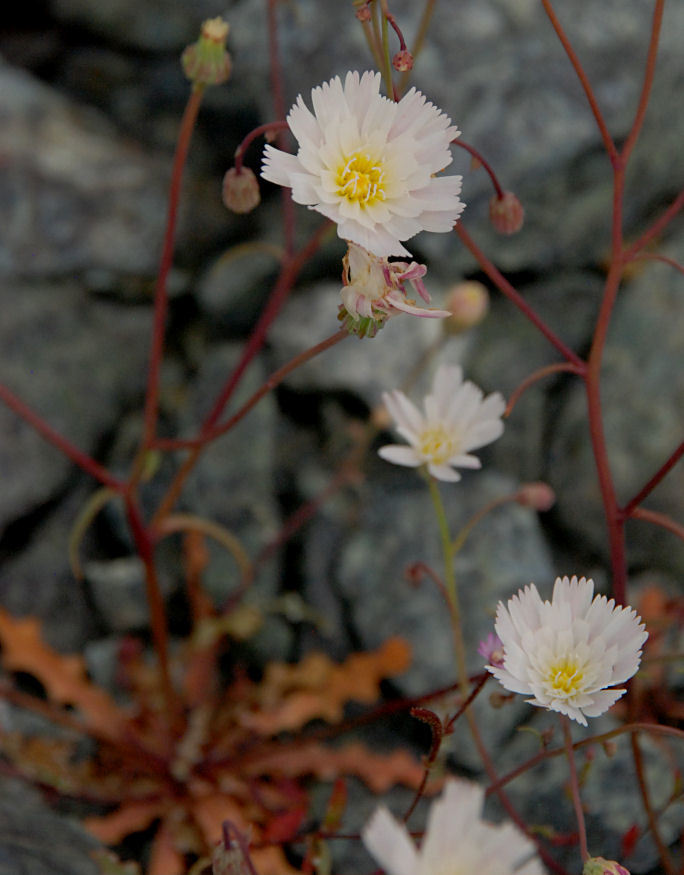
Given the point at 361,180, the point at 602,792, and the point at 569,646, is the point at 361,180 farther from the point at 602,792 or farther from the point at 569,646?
the point at 602,792

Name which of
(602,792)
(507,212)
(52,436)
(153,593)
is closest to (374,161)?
(507,212)

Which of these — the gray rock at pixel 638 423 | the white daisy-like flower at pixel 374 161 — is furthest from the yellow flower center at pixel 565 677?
the gray rock at pixel 638 423

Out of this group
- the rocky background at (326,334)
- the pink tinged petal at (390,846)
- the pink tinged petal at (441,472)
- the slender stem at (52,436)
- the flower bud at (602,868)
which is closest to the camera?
the pink tinged petal at (390,846)

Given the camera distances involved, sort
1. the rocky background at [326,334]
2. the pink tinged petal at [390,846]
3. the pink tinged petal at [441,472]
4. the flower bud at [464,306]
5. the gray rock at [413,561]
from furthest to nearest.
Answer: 1. the rocky background at [326,334]
2. the gray rock at [413,561]
3. the flower bud at [464,306]
4. the pink tinged petal at [441,472]
5. the pink tinged petal at [390,846]

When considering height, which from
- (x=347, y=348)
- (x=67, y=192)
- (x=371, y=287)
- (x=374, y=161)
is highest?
(x=67, y=192)

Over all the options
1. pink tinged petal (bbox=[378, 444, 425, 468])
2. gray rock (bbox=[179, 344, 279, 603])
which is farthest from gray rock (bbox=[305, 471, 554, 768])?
pink tinged petal (bbox=[378, 444, 425, 468])

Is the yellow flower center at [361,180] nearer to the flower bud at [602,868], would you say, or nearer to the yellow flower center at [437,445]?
the yellow flower center at [437,445]

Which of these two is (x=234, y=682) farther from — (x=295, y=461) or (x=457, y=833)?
(x=457, y=833)
